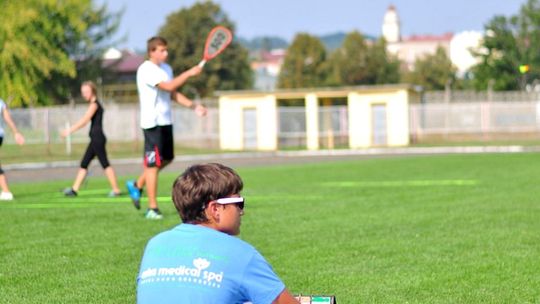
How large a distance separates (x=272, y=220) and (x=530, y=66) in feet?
250

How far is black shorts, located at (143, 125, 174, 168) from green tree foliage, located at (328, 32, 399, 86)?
84.3 meters

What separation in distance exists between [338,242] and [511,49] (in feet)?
256

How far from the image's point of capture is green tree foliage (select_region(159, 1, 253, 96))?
89.1 metres

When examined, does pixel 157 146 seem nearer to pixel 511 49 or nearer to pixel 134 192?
pixel 134 192

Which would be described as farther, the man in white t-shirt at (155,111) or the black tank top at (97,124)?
the black tank top at (97,124)

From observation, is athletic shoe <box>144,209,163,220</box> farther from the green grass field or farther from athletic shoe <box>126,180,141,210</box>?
athletic shoe <box>126,180,141,210</box>

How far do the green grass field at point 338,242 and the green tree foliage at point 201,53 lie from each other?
7255 cm

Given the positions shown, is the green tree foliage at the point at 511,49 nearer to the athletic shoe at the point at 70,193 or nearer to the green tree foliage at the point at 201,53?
the green tree foliage at the point at 201,53

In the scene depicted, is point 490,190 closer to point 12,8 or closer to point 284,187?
point 284,187

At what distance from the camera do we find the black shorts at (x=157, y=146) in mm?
11750

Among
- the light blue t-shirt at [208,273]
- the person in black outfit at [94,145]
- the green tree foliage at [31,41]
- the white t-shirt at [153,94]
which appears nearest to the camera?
the light blue t-shirt at [208,273]

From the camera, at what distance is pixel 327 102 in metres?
52.3

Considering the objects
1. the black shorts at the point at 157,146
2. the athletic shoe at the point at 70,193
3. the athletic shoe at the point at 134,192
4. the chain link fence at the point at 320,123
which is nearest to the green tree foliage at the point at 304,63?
A: the chain link fence at the point at 320,123

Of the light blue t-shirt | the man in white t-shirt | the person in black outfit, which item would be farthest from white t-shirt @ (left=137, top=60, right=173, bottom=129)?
the light blue t-shirt
